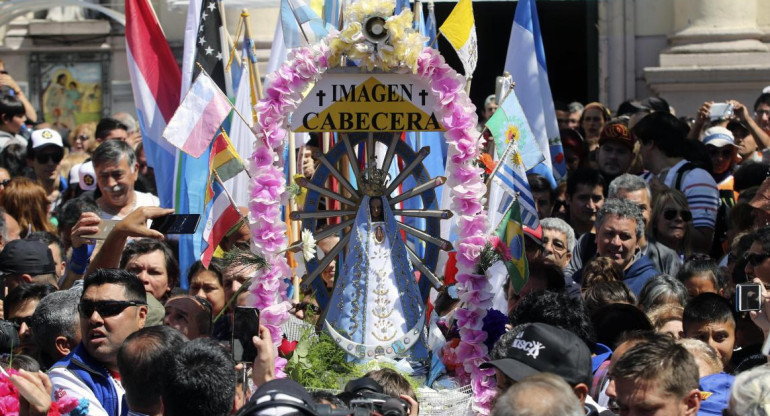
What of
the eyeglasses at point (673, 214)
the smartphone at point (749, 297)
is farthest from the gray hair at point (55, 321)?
the eyeglasses at point (673, 214)

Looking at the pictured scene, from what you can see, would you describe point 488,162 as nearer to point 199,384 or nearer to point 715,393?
point 715,393

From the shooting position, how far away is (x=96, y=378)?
6.16 m

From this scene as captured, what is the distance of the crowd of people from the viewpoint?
17.0 ft

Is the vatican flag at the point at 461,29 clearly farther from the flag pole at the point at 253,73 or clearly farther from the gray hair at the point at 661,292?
the gray hair at the point at 661,292

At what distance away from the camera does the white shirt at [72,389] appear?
5.93 m

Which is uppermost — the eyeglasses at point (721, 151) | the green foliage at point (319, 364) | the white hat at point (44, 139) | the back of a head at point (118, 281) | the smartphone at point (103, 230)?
the white hat at point (44, 139)

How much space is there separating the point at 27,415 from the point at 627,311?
305 cm

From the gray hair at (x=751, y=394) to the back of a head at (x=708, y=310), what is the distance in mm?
1583

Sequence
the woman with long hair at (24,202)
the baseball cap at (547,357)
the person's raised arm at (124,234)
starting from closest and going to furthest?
the baseball cap at (547,357) < the person's raised arm at (124,234) < the woman with long hair at (24,202)

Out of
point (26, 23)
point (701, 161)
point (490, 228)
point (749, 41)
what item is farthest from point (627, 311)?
point (26, 23)

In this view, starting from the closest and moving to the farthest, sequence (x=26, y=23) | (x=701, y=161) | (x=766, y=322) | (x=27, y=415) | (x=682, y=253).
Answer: (x=27, y=415), (x=766, y=322), (x=682, y=253), (x=701, y=161), (x=26, y=23)

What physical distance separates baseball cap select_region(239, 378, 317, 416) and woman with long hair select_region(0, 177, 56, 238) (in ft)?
19.9

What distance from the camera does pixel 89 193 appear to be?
10938 millimetres

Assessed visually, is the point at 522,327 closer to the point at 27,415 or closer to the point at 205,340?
the point at 205,340
